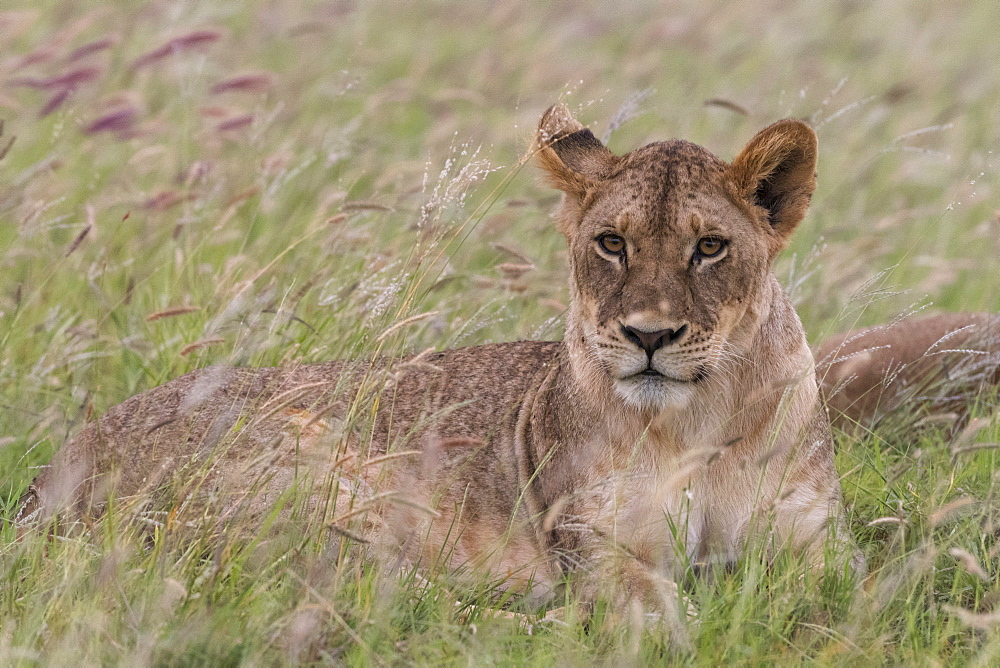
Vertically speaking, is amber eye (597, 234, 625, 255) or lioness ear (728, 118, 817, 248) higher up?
lioness ear (728, 118, 817, 248)

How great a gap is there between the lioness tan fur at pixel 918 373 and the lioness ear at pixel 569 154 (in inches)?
57.5

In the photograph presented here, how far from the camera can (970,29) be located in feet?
50.3

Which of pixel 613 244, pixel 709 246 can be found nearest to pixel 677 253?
pixel 709 246

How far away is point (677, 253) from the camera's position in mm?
4609

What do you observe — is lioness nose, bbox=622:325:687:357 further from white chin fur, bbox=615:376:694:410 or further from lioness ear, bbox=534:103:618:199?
lioness ear, bbox=534:103:618:199

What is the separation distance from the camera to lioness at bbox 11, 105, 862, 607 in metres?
4.44

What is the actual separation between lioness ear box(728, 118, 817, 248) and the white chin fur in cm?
77

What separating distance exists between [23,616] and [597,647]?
1.68m

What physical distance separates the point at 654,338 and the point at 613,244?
513mm

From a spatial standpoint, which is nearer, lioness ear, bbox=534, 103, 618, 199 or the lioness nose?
the lioness nose

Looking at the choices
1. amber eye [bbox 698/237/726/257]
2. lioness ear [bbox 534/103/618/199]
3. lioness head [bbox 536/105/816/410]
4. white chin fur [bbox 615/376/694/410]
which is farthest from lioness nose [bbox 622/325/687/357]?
lioness ear [bbox 534/103/618/199]

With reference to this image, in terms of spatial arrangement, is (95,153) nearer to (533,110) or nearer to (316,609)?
(533,110)

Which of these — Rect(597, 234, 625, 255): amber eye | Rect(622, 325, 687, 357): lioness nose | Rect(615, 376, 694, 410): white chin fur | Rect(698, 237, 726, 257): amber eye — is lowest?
Rect(615, 376, 694, 410): white chin fur

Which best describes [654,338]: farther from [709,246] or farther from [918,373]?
[918,373]
